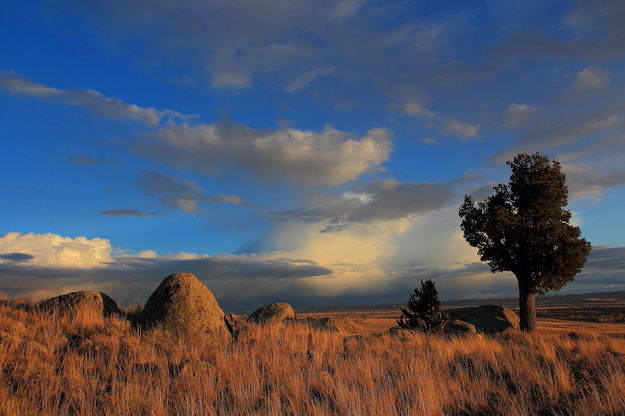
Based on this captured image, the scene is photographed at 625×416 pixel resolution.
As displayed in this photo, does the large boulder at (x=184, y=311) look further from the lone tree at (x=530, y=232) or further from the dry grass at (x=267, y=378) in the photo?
the lone tree at (x=530, y=232)

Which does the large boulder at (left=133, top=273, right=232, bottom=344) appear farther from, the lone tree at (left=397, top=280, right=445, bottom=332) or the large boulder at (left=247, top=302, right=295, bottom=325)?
the lone tree at (left=397, top=280, right=445, bottom=332)

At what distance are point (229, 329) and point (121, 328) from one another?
361 centimetres

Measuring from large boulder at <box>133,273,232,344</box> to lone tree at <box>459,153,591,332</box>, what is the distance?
23755 millimetres

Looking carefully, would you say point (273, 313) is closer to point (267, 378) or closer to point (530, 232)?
point (267, 378)

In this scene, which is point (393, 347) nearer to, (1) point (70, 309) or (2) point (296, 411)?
(2) point (296, 411)

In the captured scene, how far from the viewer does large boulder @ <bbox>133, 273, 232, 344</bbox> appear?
12844 millimetres

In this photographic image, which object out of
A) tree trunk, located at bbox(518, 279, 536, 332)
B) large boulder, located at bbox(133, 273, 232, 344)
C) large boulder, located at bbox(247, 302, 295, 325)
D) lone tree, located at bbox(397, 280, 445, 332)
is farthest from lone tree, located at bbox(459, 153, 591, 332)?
large boulder, located at bbox(133, 273, 232, 344)

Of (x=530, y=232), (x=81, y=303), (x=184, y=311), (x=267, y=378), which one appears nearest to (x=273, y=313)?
(x=184, y=311)

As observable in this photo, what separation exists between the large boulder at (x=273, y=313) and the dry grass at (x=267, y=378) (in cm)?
766

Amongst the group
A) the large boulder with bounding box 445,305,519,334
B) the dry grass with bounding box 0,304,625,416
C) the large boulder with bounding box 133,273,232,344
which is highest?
the large boulder with bounding box 133,273,232,344

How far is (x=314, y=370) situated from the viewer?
30.3ft

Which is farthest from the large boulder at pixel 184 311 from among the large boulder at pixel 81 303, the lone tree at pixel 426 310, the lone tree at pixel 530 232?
the lone tree at pixel 530 232

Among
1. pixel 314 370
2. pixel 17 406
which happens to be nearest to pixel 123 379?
pixel 17 406

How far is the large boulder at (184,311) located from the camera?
12.8 m
